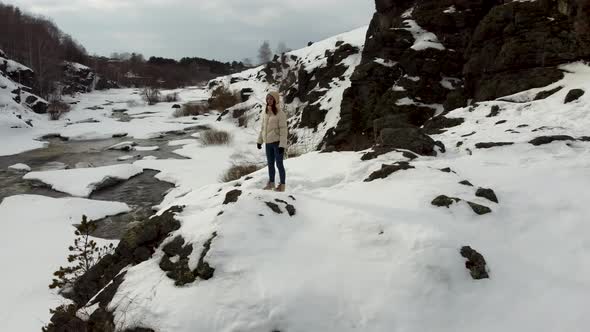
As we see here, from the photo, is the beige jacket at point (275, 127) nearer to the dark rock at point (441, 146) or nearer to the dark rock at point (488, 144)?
the dark rock at point (441, 146)

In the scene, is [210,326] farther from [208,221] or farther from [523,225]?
[523,225]

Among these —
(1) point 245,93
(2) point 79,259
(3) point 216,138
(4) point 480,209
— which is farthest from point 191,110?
(4) point 480,209

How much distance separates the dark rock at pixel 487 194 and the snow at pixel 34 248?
19.7 feet

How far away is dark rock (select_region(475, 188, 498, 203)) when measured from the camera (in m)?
4.90

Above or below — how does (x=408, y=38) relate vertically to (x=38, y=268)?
above

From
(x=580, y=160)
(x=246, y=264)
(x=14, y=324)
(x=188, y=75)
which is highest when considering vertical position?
(x=188, y=75)

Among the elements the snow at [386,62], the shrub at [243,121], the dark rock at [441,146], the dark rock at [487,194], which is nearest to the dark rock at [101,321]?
the dark rock at [487,194]

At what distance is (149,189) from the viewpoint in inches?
508

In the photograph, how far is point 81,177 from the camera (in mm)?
13547

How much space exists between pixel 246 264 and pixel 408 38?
15.0 metres

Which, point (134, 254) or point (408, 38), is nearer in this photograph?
point (134, 254)

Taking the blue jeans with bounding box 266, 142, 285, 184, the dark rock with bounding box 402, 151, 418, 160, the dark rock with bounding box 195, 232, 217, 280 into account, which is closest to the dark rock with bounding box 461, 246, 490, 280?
the dark rock with bounding box 195, 232, 217, 280

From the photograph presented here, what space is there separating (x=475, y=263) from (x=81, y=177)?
13722 millimetres

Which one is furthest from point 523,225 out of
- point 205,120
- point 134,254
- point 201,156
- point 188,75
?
point 188,75
